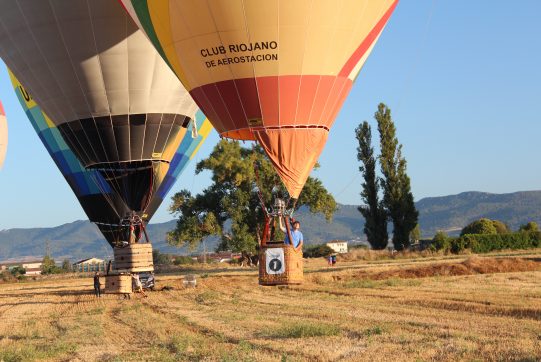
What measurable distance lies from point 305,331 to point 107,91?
1570 centimetres

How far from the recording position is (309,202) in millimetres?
45250

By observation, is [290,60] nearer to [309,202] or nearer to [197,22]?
[197,22]

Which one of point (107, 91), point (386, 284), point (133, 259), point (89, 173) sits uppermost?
point (107, 91)

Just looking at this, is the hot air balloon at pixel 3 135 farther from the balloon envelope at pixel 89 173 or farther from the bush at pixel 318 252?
the bush at pixel 318 252

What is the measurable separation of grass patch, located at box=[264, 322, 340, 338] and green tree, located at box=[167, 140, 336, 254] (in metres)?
31.8

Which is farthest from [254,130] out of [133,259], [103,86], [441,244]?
[441,244]

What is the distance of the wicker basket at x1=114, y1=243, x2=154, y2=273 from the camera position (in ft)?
80.0

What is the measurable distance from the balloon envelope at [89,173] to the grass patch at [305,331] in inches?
713

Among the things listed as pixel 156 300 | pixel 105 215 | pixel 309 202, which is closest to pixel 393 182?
pixel 309 202

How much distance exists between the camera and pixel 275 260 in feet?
49.9

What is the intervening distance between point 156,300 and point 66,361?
11016 millimetres

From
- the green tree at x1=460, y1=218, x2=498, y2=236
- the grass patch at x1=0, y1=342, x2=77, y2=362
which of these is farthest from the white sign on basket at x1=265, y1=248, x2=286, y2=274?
the green tree at x1=460, y1=218, x2=498, y2=236

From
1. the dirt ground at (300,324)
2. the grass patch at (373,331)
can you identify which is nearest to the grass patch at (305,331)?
the dirt ground at (300,324)

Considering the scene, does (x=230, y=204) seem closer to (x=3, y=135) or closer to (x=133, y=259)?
(x=3, y=135)
